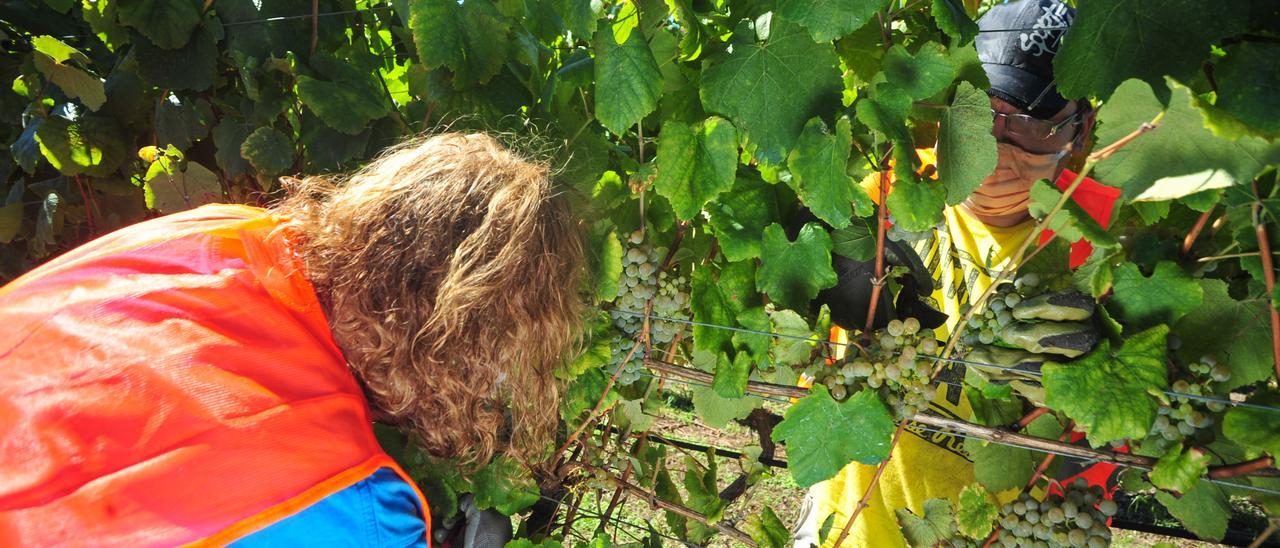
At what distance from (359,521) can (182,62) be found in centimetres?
114

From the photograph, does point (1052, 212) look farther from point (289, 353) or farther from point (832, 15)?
point (289, 353)

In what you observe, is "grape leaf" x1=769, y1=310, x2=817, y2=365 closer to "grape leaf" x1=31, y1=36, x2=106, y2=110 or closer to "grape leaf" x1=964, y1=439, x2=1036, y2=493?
"grape leaf" x1=964, y1=439, x2=1036, y2=493

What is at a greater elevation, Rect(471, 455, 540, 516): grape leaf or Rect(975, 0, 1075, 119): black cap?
Rect(975, 0, 1075, 119): black cap

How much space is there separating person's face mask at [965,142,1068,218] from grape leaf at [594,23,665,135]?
2.13 feet

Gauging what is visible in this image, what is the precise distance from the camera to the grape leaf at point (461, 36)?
47.1 inches

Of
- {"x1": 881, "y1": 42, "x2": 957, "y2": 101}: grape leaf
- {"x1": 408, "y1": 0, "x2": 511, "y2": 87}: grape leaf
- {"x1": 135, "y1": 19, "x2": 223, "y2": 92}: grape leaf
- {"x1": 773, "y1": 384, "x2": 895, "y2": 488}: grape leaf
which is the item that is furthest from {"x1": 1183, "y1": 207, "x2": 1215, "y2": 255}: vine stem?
{"x1": 135, "y1": 19, "x2": 223, "y2": 92}: grape leaf

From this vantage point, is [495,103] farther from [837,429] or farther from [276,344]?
[837,429]

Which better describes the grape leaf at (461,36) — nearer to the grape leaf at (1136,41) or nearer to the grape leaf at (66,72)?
the grape leaf at (1136,41)

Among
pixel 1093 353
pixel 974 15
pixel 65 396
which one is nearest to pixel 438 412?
pixel 65 396

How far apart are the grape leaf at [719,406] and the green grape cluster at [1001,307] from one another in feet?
1.22

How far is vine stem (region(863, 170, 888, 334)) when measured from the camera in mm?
960

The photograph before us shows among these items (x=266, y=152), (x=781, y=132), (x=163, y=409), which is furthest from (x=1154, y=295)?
(x=266, y=152)

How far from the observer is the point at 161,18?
5.35ft

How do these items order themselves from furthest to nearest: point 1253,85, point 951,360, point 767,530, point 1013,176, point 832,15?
1. point 1013,176
2. point 767,530
3. point 951,360
4. point 832,15
5. point 1253,85
